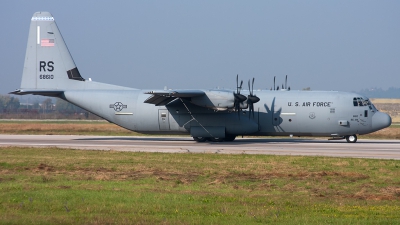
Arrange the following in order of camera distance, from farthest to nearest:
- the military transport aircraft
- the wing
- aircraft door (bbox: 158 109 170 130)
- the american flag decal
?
the american flag decal → aircraft door (bbox: 158 109 170 130) → the military transport aircraft → the wing

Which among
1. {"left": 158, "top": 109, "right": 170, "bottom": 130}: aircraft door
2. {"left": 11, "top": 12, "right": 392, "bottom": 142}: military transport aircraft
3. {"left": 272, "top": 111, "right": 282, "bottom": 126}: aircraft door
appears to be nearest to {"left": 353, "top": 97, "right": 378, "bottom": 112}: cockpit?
{"left": 11, "top": 12, "right": 392, "bottom": 142}: military transport aircraft

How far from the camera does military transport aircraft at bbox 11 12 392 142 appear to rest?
3444 centimetres

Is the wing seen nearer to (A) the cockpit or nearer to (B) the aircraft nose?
(A) the cockpit

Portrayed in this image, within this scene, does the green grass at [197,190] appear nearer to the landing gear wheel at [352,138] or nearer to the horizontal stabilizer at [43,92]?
the landing gear wheel at [352,138]

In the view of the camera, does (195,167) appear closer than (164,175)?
No

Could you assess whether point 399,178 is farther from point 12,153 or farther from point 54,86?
point 54,86

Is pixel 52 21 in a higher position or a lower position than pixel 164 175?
higher

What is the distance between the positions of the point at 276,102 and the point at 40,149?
15.6m

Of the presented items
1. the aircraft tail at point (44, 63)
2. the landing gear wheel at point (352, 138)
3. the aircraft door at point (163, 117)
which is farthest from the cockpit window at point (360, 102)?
the aircraft tail at point (44, 63)

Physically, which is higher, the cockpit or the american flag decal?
the american flag decal

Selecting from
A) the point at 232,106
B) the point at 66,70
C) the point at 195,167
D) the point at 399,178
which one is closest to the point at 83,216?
the point at 195,167

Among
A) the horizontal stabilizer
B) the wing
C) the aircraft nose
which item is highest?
the horizontal stabilizer

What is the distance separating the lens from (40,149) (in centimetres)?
2925

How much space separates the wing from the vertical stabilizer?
694 cm
